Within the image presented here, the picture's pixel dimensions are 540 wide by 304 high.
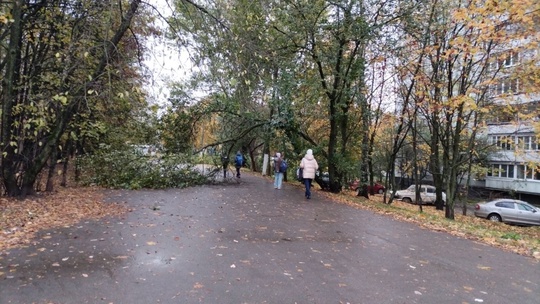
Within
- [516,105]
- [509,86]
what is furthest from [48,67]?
[509,86]

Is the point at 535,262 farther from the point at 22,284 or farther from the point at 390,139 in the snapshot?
the point at 390,139

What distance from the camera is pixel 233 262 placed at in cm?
516

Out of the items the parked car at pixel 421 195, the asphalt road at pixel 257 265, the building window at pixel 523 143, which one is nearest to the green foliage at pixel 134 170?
the asphalt road at pixel 257 265

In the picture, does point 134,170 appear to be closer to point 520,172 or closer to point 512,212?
point 512,212

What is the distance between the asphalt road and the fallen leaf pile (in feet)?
1.60

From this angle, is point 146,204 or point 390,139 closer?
point 146,204

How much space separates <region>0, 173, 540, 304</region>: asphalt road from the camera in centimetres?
411

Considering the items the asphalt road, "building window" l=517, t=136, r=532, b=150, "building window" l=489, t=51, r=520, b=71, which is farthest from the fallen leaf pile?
"building window" l=517, t=136, r=532, b=150

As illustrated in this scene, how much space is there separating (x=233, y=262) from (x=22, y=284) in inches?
98.5

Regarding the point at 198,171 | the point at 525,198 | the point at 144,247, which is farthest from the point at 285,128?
the point at 525,198

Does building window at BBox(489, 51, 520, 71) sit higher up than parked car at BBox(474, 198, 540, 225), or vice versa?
building window at BBox(489, 51, 520, 71)

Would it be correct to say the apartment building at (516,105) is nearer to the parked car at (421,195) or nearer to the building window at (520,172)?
the parked car at (421,195)

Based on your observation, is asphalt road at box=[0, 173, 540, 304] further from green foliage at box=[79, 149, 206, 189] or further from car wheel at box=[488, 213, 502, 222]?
car wheel at box=[488, 213, 502, 222]

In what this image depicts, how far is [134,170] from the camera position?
49.1 ft
